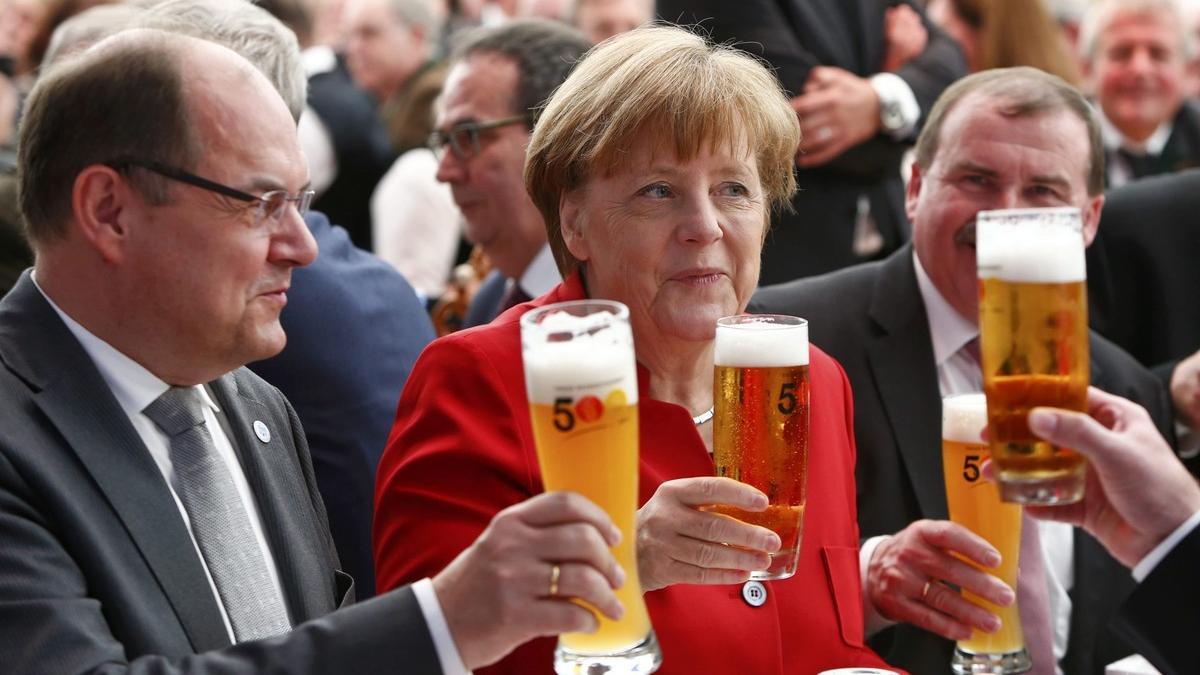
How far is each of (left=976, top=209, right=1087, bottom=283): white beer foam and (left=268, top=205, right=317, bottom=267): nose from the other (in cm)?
98

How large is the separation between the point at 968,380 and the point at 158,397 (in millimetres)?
1888

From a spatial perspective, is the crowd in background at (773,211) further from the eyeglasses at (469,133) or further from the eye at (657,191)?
the eye at (657,191)

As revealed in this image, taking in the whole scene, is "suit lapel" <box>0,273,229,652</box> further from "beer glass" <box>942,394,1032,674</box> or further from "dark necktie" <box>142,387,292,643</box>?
"beer glass" <box>942,394,1032,674</box>

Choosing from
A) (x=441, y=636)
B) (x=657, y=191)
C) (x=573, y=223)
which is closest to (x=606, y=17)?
(x=573, y=223)

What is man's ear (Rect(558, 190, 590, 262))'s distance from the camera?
242 centimetres

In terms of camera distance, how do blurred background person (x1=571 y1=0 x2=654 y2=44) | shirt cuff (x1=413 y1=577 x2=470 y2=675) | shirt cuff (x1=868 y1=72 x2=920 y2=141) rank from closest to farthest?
1. shirt cuff (x1=413 y1=577 x2=470 y2=675)
2. shirt cuff (x1=868 y1=72 x2=920 y2=141)
3. blurred background person (x1=571 y1=0 x2=654 y2=44)

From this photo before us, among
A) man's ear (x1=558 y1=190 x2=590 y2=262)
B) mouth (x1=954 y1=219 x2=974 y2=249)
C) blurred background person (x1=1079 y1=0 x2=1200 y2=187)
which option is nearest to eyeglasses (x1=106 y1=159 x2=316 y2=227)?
man's ear (x1=558 y1=190 x2=590 y2=262)

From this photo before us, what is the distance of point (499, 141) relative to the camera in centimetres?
416

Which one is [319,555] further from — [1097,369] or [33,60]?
[33,60]

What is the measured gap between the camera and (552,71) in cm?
423

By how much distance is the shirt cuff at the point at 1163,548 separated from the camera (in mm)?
1962

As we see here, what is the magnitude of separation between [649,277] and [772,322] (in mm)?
348

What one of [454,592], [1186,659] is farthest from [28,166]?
[1186,659]

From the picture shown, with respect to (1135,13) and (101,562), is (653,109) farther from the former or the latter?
(1135,13)
